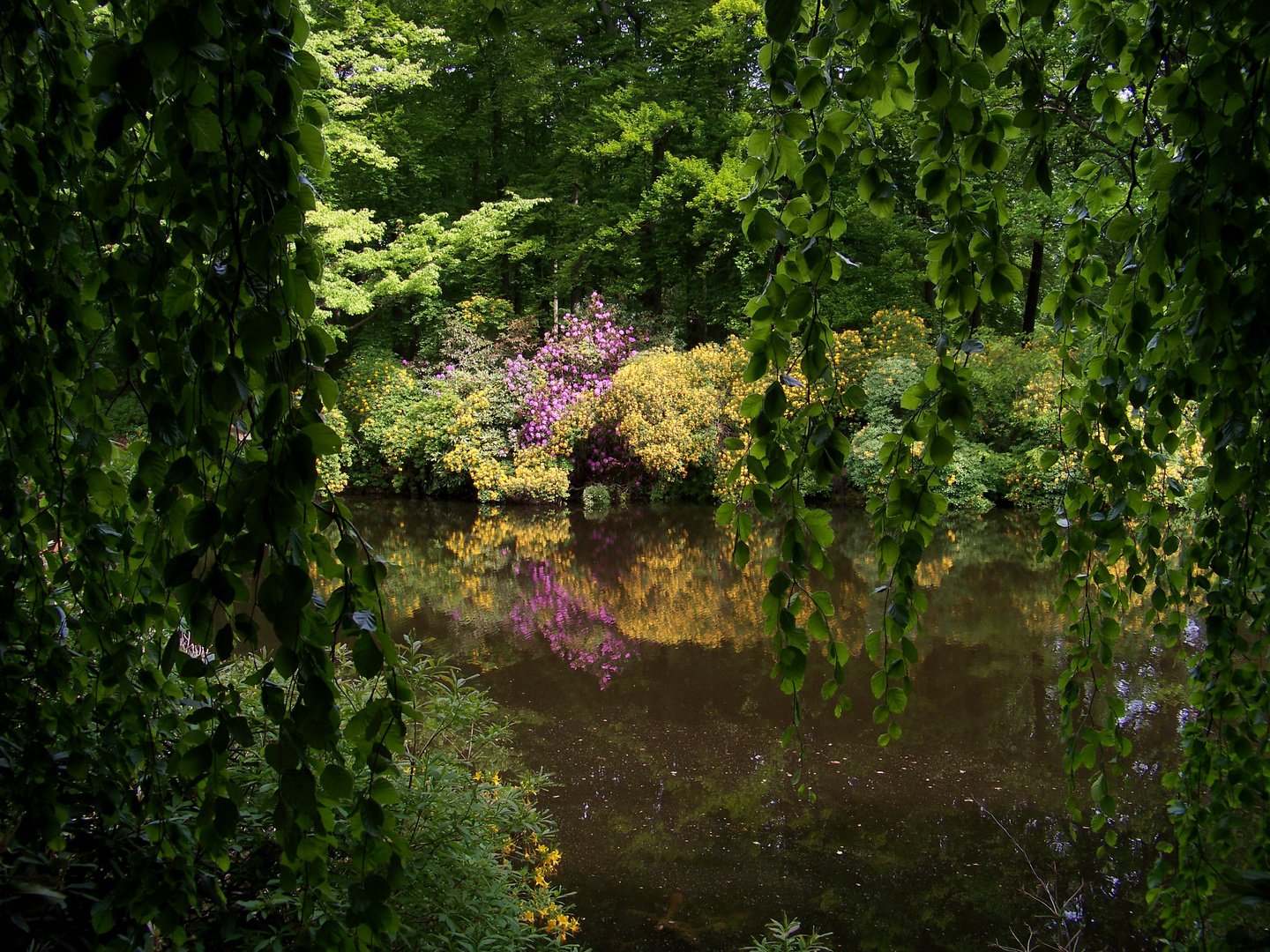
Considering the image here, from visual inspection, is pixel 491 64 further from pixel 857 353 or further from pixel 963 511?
pixel 963 511

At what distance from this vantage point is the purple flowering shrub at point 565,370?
1227cm

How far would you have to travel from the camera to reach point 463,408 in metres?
12.3

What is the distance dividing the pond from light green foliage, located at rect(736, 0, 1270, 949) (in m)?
0.87

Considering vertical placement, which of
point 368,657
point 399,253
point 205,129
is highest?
point 399,253

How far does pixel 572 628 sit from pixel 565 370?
7.75 metres

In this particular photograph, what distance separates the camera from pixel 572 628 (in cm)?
600

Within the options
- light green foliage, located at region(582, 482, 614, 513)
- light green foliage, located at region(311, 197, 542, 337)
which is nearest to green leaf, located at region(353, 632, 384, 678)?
light green foliage, located at region(311, 197, 542, 337)

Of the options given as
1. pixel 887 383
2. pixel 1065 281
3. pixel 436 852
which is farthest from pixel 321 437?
pixel 887 383

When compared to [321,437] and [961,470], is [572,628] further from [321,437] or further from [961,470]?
[961,470]

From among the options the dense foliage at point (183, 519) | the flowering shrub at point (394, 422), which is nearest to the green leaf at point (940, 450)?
the dense foliage at point (183, 519)

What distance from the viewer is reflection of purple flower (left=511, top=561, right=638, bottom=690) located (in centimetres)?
535

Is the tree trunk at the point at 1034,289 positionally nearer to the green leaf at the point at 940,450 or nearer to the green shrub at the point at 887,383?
the green shrub at the point at 887,383

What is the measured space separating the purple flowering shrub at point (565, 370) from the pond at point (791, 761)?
506 centimetres

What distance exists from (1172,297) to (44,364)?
1.66 metres
